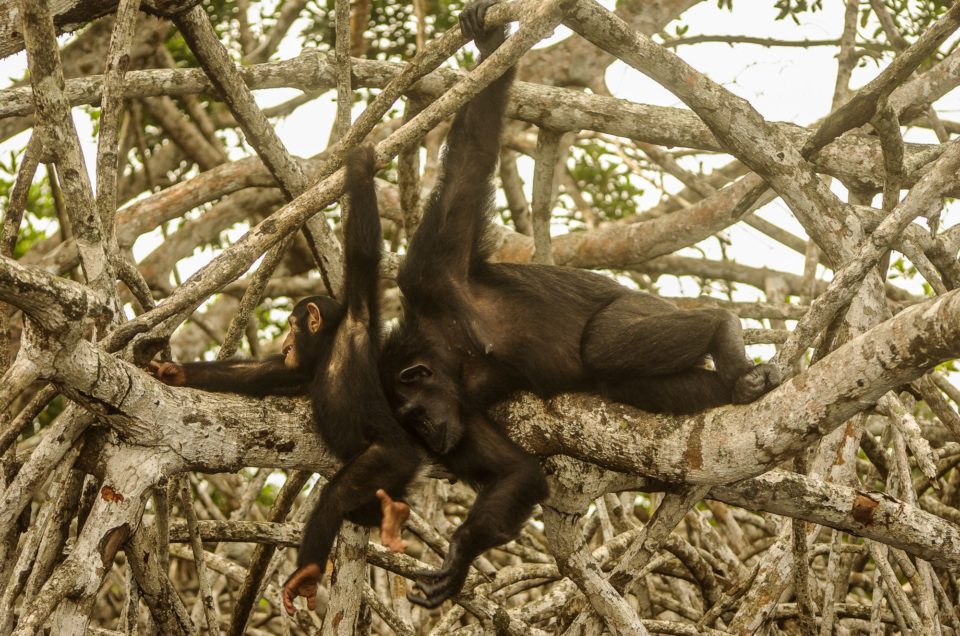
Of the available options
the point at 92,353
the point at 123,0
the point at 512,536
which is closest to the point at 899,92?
the point at 512,536

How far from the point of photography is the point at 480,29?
14.1 feet

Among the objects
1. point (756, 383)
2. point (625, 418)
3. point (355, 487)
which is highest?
point (756, 383)

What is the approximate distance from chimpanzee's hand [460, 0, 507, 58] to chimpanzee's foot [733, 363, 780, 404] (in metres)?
1.72

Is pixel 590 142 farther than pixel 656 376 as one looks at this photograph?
Yes

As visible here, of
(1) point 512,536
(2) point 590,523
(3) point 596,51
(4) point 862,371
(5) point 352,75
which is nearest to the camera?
(4) point 862,371

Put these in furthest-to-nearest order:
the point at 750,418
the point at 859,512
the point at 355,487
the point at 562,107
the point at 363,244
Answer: the point at 562,107, the point at 363,244, the point at 355,487, the point at 859,512, the point at 750,418

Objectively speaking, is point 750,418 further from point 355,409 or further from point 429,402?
point 355,409

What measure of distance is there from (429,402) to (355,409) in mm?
349

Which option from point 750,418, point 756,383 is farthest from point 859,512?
point 750,418

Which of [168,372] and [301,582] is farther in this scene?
[168,372]

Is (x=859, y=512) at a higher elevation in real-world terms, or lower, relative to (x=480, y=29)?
lower

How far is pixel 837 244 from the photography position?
4.36 m

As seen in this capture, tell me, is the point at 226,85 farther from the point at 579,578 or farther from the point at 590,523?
the point at 590,523

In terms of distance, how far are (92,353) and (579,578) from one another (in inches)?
85.0
